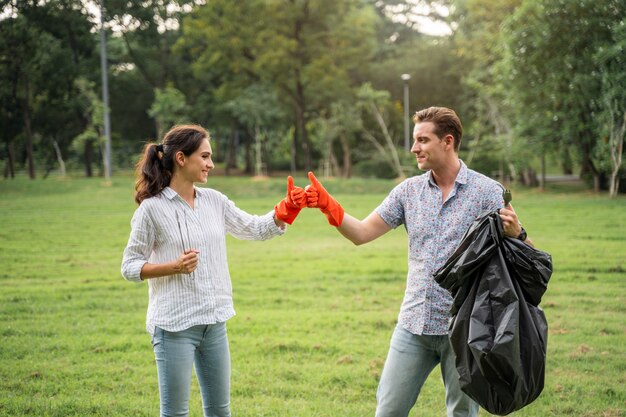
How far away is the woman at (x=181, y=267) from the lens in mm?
3273

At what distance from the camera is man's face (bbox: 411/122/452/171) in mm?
3438

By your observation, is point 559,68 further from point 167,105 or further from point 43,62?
point 43,62

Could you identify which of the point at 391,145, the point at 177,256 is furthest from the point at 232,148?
the point at 177,256

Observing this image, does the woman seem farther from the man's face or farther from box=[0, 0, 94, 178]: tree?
box=[0, 0, 94, 178]: tree

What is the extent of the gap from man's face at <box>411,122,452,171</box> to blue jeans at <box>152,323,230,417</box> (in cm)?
138

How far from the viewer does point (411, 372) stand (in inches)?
131

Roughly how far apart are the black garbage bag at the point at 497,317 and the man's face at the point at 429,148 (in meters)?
0.49

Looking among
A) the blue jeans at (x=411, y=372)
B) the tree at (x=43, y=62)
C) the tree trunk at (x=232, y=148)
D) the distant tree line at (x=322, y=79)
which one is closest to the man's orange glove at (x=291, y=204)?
the blue jeans at (x=411, y=372)

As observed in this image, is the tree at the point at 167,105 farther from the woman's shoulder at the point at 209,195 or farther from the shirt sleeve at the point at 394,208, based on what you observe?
the shirt sleeve at the point at 394,208

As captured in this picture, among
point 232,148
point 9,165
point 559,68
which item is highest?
point 559,68

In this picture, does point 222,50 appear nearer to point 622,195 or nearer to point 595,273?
point 622,195

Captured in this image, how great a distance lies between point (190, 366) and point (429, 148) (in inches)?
65.5

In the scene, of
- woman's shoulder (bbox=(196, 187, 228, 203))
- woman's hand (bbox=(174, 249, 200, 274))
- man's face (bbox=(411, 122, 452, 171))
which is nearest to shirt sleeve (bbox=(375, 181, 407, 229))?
man's face (bbox=(411, 122, 452, 171))

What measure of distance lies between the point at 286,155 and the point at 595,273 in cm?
3676
